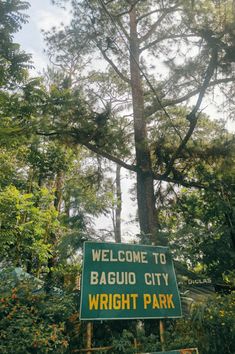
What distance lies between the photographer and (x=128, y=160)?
9.48 m

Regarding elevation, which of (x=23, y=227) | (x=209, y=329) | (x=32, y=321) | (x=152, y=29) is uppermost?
(x=152, y=29)

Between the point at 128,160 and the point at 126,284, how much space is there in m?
5.25

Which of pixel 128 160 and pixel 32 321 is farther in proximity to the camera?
pixel 128 160

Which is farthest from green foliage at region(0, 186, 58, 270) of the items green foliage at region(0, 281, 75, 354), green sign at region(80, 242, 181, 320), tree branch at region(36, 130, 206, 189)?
green sign at region(80, 242, 181, 320)

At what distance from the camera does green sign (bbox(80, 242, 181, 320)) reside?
4348mm

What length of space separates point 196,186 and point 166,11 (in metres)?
5.65

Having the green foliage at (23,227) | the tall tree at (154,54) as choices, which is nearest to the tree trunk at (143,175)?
the tall tree at (154,54)

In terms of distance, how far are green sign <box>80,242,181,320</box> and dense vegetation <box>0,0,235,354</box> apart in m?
0.39

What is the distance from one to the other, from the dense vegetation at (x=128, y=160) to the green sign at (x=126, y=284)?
387mm

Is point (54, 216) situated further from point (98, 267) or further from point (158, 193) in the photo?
point (98, 267)

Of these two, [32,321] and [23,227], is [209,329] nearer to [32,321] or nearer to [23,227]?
[32,321]

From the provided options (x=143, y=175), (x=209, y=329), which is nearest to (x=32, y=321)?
(x=209, y=329)

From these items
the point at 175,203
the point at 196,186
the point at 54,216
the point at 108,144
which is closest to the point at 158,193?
the point at 175,203

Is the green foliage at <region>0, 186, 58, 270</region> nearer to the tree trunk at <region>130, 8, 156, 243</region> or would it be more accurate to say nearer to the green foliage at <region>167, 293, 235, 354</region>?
the tree trunk at <region>130, 8, 156, 243</region>
